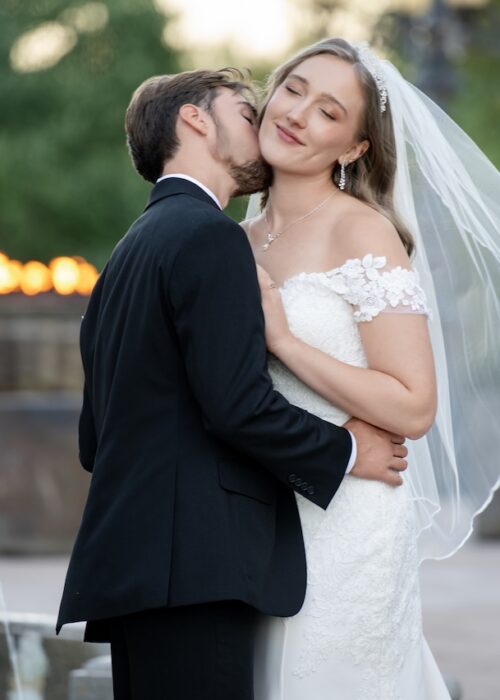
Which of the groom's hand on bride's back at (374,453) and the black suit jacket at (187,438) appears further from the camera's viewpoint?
the groom's hand on bride's back at (374,453)

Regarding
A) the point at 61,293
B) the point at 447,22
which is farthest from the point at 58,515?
the point at 447,22

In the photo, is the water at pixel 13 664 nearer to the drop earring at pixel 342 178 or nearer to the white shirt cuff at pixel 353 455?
the white shirt cuff at pixel 353 455

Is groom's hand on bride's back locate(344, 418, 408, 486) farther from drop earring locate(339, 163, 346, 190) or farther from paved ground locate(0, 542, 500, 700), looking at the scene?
paved ground locate(0, 542, 500, 700)

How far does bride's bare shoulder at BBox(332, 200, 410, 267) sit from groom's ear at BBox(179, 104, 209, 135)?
1.55 ft

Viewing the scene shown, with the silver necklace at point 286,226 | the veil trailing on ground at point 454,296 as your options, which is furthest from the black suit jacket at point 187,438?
the veil trailing on ground at point 454,296

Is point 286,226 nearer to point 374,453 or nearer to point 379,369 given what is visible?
point 379,369

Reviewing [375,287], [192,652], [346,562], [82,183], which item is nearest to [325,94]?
[375,287]

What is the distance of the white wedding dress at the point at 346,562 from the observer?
11.1ft

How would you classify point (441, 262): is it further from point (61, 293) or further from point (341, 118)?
point (61, 293)

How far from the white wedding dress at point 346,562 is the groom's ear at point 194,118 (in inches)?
19.1

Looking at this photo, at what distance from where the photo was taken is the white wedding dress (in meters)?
3.39

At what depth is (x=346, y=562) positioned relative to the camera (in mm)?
3420

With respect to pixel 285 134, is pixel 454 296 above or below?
below

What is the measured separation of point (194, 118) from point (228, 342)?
2.17 feet
